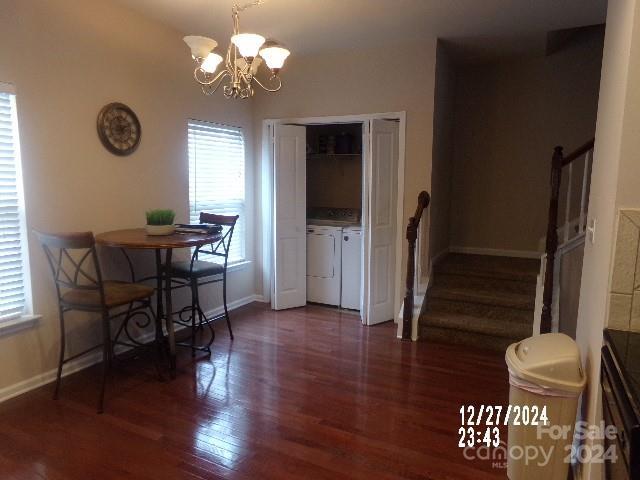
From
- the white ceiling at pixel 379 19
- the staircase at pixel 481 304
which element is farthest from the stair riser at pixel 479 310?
the white ceiling at pixel 379 19

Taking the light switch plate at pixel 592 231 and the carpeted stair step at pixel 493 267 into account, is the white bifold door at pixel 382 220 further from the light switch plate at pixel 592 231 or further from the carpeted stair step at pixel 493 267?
the light switch plate at pixel 592 231

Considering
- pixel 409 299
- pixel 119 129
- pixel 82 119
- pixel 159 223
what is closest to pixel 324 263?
pixel 409 299

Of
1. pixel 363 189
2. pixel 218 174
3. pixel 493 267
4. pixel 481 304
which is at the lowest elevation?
pixel 481 304

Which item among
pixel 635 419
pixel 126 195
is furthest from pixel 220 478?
pixel 126 195

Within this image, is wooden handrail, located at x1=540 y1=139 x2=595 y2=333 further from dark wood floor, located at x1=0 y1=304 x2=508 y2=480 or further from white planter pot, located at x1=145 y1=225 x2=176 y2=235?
white planter pot, located at x1=145 y1=225 x2=176 y2=235

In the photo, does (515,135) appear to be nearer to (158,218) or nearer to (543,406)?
(543,406)

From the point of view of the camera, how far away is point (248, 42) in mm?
2408

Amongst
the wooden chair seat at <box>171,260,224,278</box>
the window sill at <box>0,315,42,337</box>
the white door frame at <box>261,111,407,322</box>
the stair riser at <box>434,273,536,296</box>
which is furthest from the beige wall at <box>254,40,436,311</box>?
the window sill at <box>0,315,42,337</box>

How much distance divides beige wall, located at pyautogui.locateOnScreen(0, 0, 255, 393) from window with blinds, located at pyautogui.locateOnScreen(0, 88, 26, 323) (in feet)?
0.17

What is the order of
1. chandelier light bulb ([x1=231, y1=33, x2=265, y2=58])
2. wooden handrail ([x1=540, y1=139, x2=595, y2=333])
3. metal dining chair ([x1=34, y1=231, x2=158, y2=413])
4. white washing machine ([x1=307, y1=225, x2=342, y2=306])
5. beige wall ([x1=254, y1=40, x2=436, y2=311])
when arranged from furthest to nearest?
white washing machine ([x1=307, y1=225, x2=342, y2=306])
beige wall ([x1=254, y1=40, x2=436, y2=311])
wooden handrail ([x1=540, y1=139, x2=595, y2=333])
metal dining chair ([x1=34, y1=231, x2=158, y2=413])
chandelier light bulb ([x1=231, y1=33, x2=265, y2=58])

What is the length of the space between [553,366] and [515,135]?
3758mm

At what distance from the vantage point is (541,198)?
501 cm

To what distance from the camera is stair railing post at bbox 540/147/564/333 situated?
3426 mm

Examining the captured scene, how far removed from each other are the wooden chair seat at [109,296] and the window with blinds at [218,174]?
1274 millimetres
